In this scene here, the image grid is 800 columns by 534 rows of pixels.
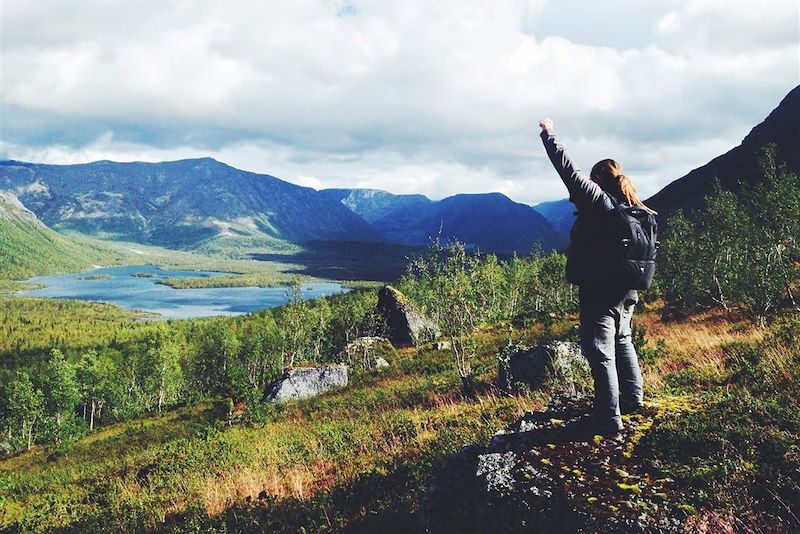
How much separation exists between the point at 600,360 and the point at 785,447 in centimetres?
198

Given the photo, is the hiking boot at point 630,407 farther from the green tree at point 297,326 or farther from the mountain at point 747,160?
the mountain at point 747,160

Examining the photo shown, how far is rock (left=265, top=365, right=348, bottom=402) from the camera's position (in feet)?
136

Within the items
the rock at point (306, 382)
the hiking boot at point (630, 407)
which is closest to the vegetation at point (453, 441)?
the hiking boot at point (630, 407)

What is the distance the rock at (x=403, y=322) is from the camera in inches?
3091

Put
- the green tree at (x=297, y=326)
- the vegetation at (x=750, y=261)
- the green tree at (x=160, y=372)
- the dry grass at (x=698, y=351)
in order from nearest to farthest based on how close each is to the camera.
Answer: the dry grass at (x=698, y=351) < the vegetation at (x=750, y=261) < the green tree at (x=297, y=326) < the green tree at (x=160, y=372)

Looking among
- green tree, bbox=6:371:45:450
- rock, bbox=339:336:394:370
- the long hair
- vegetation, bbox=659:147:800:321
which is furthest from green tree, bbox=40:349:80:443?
the long hair

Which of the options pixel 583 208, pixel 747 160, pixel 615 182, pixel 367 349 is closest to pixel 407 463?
pixel 583 208

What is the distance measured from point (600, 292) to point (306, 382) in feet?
130

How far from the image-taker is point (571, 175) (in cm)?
593

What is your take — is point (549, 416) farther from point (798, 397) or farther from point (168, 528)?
point (168, 528)

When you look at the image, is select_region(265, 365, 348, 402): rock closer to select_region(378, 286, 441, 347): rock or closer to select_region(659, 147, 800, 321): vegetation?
select_region(659, 147, 800, 321): vegetation

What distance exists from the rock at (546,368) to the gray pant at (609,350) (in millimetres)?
5832

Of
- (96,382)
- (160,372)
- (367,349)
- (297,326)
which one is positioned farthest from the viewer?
(96,382)

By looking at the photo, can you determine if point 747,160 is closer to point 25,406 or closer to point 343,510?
point 343,510
